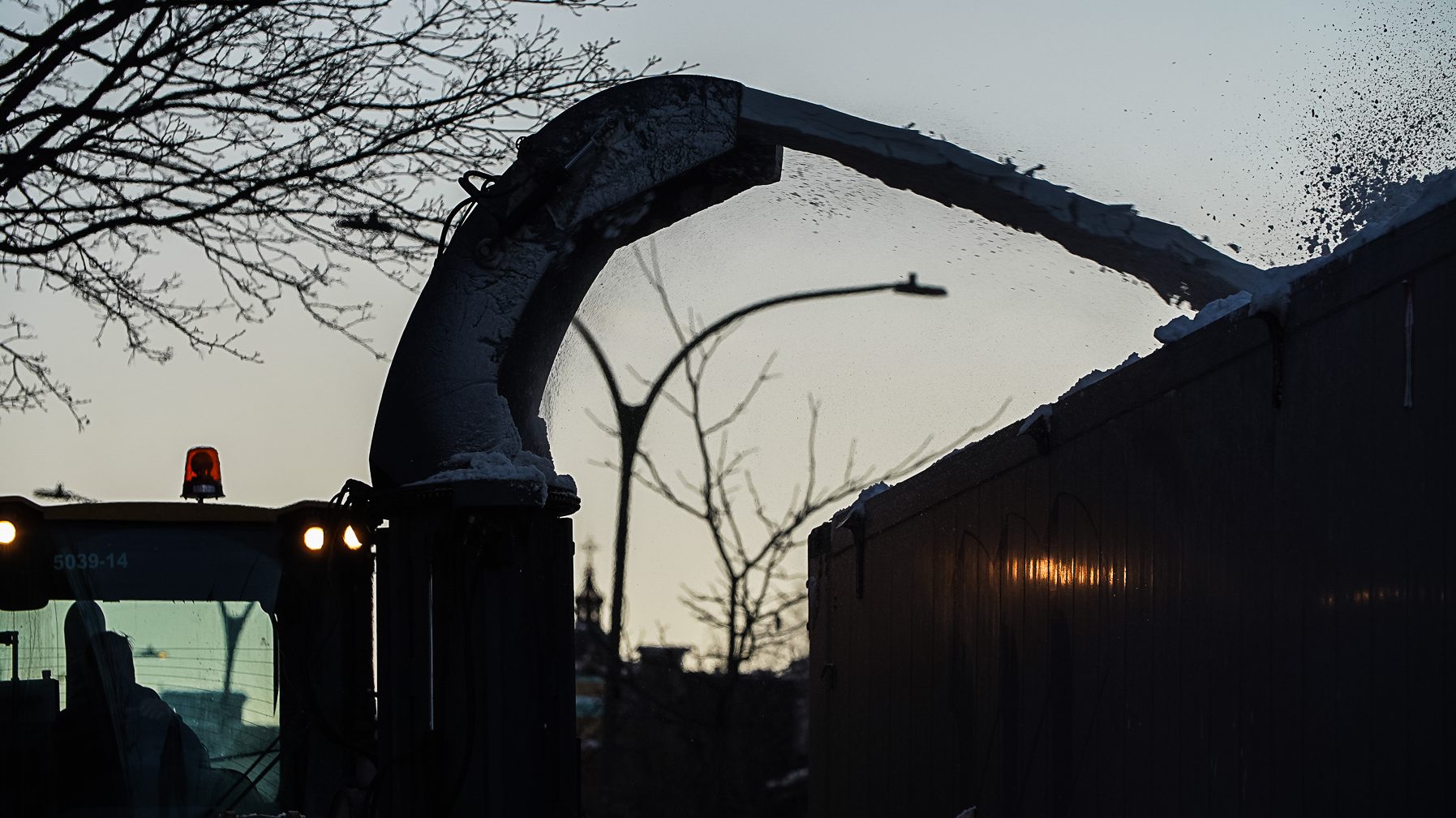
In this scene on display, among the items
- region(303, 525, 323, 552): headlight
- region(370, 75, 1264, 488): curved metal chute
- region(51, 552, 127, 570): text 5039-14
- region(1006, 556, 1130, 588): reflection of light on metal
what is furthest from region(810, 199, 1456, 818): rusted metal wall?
region(51, 552, 127, 570): text 5039-14

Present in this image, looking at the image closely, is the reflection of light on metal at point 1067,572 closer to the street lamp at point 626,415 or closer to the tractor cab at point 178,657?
the tractor cab at point 178,657

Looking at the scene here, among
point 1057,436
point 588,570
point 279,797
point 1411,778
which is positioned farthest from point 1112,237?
point 588,570

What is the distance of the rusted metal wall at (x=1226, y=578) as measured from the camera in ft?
10.7

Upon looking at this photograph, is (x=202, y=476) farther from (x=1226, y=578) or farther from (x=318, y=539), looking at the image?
(x=1226, y=578)

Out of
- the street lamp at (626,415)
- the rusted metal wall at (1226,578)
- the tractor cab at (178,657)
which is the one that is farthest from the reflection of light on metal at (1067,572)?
the street lamp at (626,415)

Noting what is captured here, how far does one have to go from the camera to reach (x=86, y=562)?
247 inches

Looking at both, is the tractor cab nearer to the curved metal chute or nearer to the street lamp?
the curved metal chute

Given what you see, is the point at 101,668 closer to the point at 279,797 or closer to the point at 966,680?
the point at 279,797

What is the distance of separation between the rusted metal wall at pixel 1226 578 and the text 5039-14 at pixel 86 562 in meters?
3.12

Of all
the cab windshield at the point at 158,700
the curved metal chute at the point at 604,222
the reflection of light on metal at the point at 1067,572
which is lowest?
the cab windshield at the point at 158,700

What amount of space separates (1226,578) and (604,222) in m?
2.40

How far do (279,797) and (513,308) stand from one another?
6.79 feet

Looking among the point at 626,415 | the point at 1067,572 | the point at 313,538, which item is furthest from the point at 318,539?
the point at 626,415

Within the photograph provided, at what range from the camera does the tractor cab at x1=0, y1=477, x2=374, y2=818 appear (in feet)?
20.2
